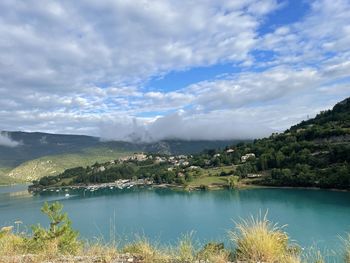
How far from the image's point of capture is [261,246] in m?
4.77

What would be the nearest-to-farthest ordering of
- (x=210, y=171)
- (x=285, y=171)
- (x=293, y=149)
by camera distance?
(x=285, y=171) → (x=293, y=149) → (x=210, y=171)

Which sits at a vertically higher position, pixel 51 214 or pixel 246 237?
pixel 246 237

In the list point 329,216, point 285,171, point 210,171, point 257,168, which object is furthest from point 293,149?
point 329,216

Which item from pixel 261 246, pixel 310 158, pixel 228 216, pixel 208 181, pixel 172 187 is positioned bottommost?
pixel 172 187

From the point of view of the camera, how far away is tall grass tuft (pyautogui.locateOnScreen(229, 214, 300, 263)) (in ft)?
15.3

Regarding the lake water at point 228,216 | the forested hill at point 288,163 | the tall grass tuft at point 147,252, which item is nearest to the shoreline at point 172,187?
the forested hill at point 288,163

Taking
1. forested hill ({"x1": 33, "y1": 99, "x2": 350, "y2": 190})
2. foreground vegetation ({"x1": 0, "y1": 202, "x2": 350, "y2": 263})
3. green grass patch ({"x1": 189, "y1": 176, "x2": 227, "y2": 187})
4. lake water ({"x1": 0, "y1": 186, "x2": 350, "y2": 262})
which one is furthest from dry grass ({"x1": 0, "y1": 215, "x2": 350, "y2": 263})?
green grass patch ({"x1": 189, "y1": 176, "x2": 227, "y2": 187})

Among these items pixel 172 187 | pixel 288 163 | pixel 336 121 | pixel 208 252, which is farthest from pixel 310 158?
pixel 208 252

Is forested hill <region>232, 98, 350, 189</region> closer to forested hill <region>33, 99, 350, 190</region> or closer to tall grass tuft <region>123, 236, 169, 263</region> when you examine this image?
forested hill <region>33, 99, 350, 190</region>

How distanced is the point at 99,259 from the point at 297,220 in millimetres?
48549

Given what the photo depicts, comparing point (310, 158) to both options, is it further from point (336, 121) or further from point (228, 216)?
point (228, 216)

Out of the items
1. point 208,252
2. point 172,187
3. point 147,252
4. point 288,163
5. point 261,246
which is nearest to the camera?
point 261,246

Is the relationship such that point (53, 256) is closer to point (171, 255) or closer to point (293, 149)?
point (171, 255)

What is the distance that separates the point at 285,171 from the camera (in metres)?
93.8
